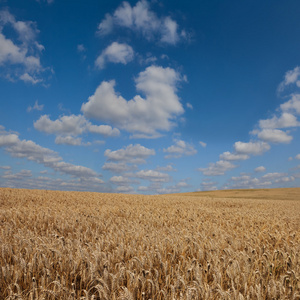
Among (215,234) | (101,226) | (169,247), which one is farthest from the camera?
(101,226)

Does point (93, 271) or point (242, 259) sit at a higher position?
point (93, 271)

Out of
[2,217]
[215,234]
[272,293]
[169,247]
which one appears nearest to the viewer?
[272,293]

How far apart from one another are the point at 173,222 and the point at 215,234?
2366mm

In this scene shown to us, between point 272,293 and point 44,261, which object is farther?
point 44,261

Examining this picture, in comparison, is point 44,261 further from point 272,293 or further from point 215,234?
point 215,234

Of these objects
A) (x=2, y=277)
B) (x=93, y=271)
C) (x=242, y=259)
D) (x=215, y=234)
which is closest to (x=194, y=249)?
(x=242, y=259)

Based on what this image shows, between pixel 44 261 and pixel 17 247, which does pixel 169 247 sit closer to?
pixel 44 261

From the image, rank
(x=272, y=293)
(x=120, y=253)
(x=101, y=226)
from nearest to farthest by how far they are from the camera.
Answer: (x=272, y=293), (x=120, y=253), (x=101, y=226)

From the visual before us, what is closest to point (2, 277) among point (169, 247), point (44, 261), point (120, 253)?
point (44, 261)

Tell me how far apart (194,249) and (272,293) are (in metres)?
1.74

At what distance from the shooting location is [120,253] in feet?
11.5

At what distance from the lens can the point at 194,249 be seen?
421 cm

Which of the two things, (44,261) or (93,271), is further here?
(44,261)

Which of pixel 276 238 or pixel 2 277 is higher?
pixel 2 277
